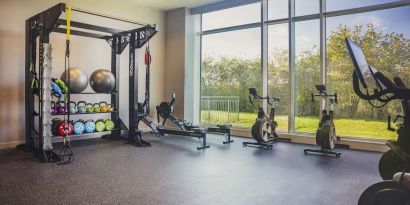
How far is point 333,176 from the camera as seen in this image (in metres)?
3.84

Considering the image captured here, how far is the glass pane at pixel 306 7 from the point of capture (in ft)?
20.7

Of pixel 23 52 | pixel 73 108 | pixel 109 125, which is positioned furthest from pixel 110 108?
pixel 23 52

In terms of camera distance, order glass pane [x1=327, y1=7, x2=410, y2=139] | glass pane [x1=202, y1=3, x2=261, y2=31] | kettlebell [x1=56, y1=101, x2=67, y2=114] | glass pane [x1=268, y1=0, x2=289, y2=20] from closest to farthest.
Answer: kettlebell [x1=56, y1=101, x2=67, y2=114] → glass pane [x1=327, y1=7, x2=410, y2=139] → glass pane [x1=268, y1=0, x2=289, y2=20] → glass pane [x1=202, y1=3, x2=261, y2=31]

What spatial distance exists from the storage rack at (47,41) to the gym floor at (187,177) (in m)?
0.48

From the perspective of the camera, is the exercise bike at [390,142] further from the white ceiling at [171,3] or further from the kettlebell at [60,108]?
the white ceiling at [171,3]

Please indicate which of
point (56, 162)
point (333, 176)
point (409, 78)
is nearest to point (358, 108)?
point (409, 78)

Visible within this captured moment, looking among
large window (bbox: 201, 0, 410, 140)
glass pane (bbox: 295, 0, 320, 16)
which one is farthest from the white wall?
glass pane (bbox: 295, 0, 320, 16)

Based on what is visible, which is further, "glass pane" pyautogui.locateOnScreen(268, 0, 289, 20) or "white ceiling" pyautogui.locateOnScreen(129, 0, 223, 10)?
"white ceiling" pyautogui.locateOnScreen(129, 0, 223, 10)

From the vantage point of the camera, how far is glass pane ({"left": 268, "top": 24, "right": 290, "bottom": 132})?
676 centimetres

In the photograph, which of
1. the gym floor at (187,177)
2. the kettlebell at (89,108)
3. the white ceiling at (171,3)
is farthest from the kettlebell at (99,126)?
the white ceiling at (171,3)

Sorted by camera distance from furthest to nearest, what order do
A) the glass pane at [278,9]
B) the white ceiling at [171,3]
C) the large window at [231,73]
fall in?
the white ceiling at [171,3] < the large window at [231,73] < the glass pane at [278,9]

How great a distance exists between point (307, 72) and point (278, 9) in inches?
63.0

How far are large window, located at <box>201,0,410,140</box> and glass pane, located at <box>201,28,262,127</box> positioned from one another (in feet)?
0.08

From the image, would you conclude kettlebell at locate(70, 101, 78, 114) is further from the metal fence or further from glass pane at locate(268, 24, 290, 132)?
glass pane at locate(268, 24, 290, 132)
